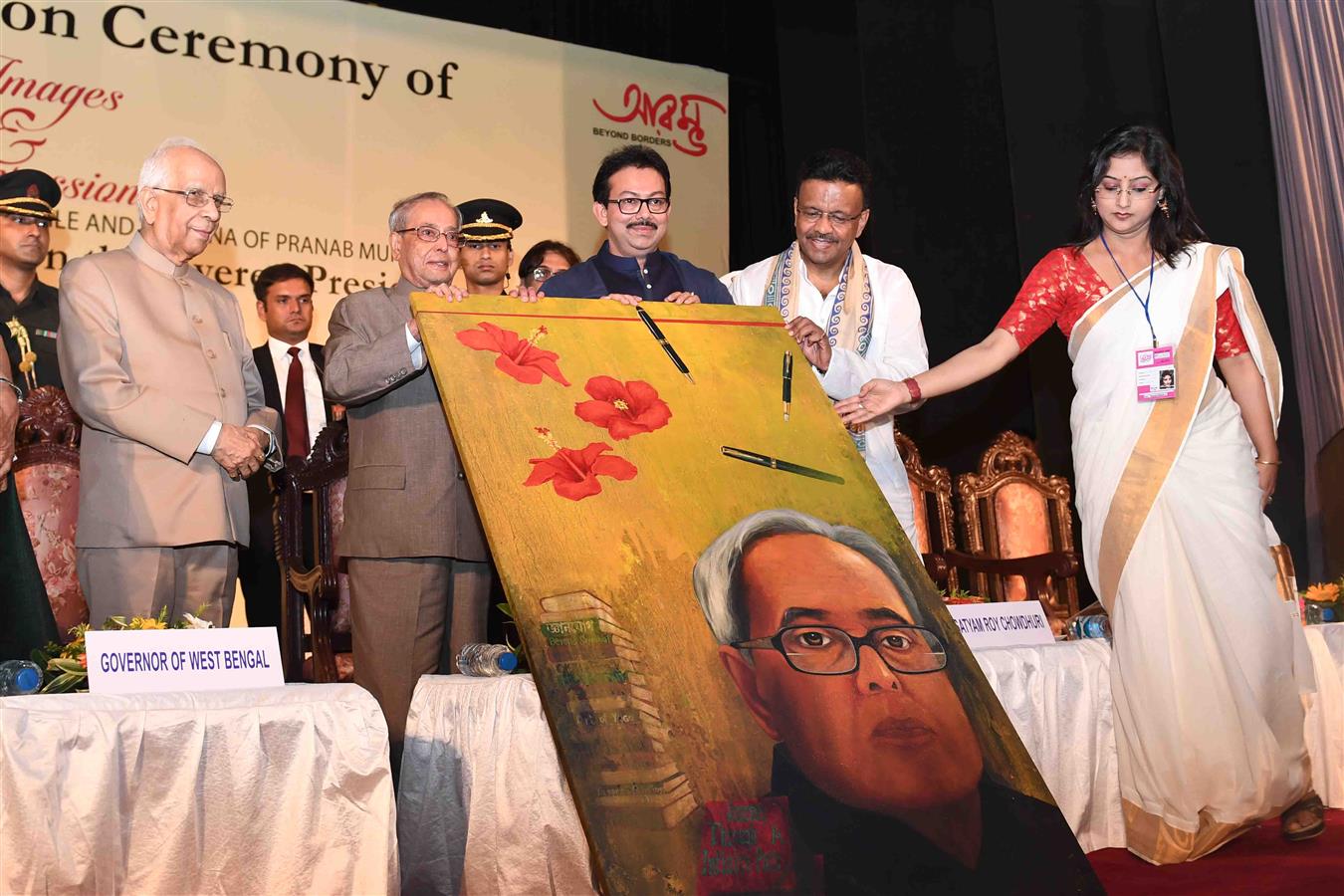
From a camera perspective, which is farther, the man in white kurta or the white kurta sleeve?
the man in white kurta

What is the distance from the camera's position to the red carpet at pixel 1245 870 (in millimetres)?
2381

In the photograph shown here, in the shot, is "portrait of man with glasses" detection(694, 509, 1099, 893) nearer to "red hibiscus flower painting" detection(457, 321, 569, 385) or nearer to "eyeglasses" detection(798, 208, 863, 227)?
"red hibiscus flower painting" detection(457, 321, 569, 385)

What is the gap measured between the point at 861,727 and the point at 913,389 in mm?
1112

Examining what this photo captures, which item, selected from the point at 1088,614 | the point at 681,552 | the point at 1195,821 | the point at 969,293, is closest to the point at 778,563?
the point at 681,552

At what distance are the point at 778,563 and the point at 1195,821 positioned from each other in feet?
3.80

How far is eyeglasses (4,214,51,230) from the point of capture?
14.1ft

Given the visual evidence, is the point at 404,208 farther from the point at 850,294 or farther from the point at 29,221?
the point at 29,221

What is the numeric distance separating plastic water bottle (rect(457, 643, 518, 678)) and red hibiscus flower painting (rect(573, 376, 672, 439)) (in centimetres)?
65

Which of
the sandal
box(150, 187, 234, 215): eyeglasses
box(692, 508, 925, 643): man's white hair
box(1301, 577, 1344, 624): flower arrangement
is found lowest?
the sandal

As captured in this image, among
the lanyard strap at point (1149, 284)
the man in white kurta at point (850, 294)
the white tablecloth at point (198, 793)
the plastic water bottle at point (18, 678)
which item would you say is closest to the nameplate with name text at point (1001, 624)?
the man in white kurta at point (850, 294)

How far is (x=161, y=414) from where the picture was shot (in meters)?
2.68

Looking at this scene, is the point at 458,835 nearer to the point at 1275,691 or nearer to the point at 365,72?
the point at 1275,691

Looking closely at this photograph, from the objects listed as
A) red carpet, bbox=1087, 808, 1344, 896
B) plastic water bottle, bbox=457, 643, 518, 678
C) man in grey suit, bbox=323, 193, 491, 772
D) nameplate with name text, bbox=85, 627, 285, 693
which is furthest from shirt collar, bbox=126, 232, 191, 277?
red carpet, bbox=1087, 808, 1344, 896

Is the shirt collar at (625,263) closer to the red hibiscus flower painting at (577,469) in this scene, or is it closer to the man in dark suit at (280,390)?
the red hibiscus flower painting at (577,469)
